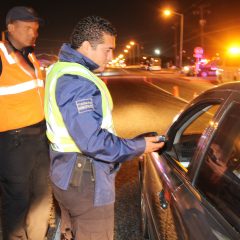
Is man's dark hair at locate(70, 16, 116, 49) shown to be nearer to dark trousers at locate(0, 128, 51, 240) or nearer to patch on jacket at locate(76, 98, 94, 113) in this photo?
patch on jacket at locate(76, 98, 94, 113)

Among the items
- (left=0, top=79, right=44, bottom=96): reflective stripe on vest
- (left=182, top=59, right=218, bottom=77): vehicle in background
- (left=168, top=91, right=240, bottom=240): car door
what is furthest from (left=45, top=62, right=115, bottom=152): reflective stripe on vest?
(left=182, top=59, right=218, bottom=77): vehicle in background

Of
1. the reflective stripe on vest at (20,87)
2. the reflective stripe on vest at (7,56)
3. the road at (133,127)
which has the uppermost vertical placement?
the reflective stripe on vest at (7,56)

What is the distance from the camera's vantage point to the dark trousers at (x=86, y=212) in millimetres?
2316

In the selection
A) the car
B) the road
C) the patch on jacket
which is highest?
the patch on jacket

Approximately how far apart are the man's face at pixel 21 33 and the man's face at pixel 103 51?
1211 mm

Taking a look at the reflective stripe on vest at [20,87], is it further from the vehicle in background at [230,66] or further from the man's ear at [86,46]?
the vehicle in background at [230,66]

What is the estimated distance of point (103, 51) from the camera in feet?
7.80

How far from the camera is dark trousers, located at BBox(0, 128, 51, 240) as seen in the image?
3.37 meters

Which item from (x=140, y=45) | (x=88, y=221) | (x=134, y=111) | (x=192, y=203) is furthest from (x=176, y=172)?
(x=140, y=45)

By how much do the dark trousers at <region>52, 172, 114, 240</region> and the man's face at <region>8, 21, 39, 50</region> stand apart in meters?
1.42

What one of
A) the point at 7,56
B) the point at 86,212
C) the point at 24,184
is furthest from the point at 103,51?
the point at 24,184

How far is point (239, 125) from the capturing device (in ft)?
7.06

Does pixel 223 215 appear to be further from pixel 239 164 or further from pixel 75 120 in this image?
pixel 75 120

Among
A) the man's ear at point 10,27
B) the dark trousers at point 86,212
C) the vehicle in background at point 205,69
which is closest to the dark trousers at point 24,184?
the man's ear at point 10,27
